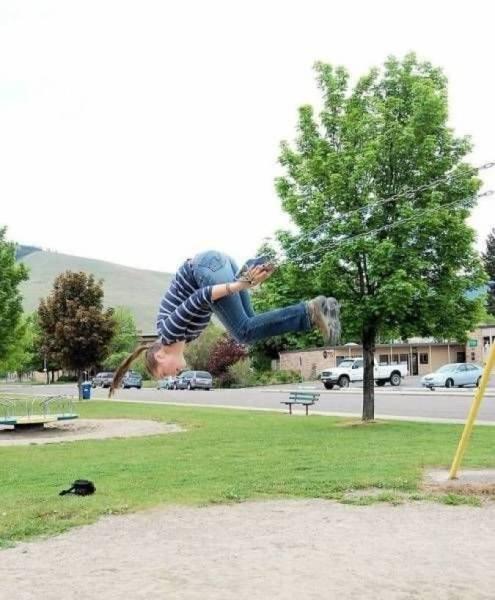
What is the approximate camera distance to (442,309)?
2036 cm

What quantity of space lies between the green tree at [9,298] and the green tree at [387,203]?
15754 mm

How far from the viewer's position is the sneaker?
4922 millimetres

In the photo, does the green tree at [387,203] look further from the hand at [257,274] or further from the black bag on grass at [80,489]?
the hand at [257,274]

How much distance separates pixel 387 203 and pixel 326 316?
562 inches

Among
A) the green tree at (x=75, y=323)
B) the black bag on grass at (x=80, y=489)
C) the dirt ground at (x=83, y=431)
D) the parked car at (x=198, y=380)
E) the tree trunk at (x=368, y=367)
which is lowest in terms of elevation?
the dirt ground at (x=83, y=431)

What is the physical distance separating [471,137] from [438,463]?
10092 millimetres

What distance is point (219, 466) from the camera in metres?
14.5

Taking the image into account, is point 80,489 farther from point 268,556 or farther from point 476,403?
point 476,403

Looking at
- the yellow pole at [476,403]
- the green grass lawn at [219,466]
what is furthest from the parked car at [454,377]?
the yellow pole at [476,403]

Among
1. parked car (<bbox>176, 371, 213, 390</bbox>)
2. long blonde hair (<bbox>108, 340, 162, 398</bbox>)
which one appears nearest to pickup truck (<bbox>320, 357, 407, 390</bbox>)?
parked car (<bbox>176, 371, 213, 390</bbox>)

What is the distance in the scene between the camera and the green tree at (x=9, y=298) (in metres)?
32.4

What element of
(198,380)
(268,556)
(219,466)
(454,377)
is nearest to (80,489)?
(219,466)

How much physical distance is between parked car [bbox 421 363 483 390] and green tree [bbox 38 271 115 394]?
17.8m

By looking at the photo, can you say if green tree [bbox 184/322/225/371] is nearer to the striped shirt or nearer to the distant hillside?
the distant hillside
